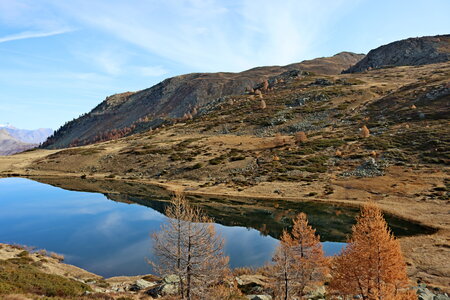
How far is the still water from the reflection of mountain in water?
132 mm

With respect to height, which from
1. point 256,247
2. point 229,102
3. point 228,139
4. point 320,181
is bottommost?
point 256,247

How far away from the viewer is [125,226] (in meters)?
54.9

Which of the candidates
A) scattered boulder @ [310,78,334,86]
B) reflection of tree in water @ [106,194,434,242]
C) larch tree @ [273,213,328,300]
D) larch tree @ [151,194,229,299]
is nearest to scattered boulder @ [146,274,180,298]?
larch tree @ [151,194,229,299]

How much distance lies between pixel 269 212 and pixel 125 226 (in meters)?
26.8

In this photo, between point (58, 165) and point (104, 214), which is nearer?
point (104, 214)

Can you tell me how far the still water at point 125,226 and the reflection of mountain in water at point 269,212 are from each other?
132 millimetres

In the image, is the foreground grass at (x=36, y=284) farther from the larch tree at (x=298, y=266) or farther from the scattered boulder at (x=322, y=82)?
the scattered boulder at (x=322, y=82)

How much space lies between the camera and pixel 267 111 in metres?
142

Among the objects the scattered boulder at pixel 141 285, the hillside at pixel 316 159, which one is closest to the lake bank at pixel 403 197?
the hillside at pixel 316 159

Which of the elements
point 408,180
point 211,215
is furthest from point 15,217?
point 408,180

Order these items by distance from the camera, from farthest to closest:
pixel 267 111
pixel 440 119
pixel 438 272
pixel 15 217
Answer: pixel 267 111 → pixel 440 119 → pixel 15 217 → pixel 438 272

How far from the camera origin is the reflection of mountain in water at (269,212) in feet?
154

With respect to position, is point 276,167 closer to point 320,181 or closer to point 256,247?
point 320,181

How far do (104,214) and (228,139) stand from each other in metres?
60.3
